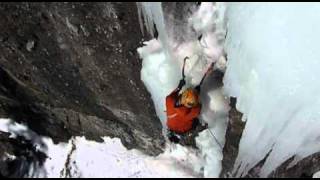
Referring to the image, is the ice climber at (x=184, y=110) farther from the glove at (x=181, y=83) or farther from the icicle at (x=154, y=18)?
the icicle at (x=154, y=18)

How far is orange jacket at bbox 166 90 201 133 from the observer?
4.30 meters

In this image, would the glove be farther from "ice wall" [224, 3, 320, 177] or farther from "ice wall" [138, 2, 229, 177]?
"ice wall" [224, 3, 320, 177]

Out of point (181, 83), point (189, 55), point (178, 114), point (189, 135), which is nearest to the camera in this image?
point (189, 55)

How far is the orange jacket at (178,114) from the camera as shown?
14.1 ft

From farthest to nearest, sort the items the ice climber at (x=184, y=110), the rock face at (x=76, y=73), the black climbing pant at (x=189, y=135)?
the black climbing pant at (x=189, y=135)
the ice climber at (x=184, y=110)
the rock face at (x=76, y=73)

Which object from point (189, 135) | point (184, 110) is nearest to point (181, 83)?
point (184, 110)

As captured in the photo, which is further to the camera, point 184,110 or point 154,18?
point 184,110

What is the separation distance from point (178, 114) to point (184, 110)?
97 millimetres

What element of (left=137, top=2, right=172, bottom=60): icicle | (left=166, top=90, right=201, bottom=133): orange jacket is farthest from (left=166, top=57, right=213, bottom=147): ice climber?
(left=137, top=2, right=172, bottom=60): icicle

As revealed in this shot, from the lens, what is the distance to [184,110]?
171 inches

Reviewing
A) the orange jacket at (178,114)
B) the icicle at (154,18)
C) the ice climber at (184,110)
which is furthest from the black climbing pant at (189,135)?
the icicle at (154,18)

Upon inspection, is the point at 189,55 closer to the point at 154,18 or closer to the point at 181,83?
the point at 181,83

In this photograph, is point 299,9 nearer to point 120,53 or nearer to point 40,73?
point 120,53

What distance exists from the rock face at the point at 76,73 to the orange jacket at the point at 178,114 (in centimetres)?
38
